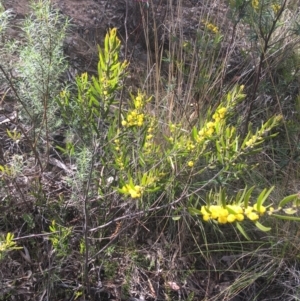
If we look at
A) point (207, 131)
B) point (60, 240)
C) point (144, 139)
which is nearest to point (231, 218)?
point (207, 131)

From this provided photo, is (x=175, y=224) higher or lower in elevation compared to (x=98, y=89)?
lower

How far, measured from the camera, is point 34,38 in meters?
1.69

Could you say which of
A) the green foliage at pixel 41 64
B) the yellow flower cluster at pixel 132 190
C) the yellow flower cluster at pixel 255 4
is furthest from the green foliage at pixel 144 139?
the yellow flower cluster at pixel 255 4

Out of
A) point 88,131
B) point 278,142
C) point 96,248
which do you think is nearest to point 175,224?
point 96,248

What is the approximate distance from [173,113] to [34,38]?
783 mm

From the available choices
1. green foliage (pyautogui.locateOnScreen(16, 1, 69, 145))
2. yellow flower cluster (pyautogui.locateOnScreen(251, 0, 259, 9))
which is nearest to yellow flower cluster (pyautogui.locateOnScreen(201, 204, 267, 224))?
green foliage (pyautogui.locateOnScreen(16, 1, 69, 145))

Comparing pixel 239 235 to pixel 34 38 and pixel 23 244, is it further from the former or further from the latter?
pixel 34 38

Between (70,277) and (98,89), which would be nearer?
(98,89)

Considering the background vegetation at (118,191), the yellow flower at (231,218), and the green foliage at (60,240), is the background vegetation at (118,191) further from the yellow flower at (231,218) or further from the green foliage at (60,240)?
the yellow flower at (231,218)

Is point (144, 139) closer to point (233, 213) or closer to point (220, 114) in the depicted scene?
point (220, 114)

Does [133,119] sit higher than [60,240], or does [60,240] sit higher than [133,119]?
[133,119]

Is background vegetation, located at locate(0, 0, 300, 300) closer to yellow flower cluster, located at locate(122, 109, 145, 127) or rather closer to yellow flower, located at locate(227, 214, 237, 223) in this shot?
yellow flower cluster, located at locate(122, 109, 145, 127)

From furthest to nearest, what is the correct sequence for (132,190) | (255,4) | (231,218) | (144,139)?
(255,4), (144,139), (132,190), (231,218)

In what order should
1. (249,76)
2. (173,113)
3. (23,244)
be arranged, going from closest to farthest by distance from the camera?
1. (23,244)
2. (173,113)
3. (249,76)
